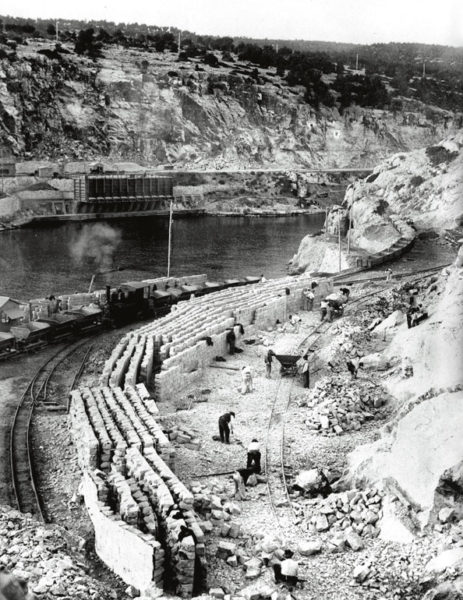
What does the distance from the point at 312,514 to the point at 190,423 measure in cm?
597

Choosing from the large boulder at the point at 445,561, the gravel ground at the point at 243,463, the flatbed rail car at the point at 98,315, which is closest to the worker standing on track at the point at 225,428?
the gravel ground at the point at 243,463

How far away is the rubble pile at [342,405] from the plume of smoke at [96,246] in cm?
3854

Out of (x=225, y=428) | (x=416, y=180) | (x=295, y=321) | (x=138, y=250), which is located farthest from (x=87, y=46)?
(x=225, y=428)

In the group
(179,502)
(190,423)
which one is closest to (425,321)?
(190,423)

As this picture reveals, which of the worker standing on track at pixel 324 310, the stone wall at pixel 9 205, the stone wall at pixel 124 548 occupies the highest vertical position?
the stone wall at pixel 124 548

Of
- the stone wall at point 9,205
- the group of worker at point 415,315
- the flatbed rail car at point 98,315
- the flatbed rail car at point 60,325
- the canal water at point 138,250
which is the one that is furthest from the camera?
the stone wall at point 9,205

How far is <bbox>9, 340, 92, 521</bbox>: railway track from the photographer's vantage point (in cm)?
1638

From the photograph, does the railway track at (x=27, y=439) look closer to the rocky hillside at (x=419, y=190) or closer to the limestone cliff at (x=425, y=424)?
the limestone cliff at (x=425, y=424)

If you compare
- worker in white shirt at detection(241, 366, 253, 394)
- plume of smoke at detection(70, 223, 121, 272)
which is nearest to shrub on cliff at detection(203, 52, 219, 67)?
plume of smoke at detection(70, 223, 121, 272)

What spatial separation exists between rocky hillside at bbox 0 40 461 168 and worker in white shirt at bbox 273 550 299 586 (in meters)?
90.5

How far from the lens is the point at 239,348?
89.9 ft

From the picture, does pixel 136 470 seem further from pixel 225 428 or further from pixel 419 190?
pixel 419 190

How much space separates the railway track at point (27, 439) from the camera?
1638 centimetres

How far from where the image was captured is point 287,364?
24.3 m
